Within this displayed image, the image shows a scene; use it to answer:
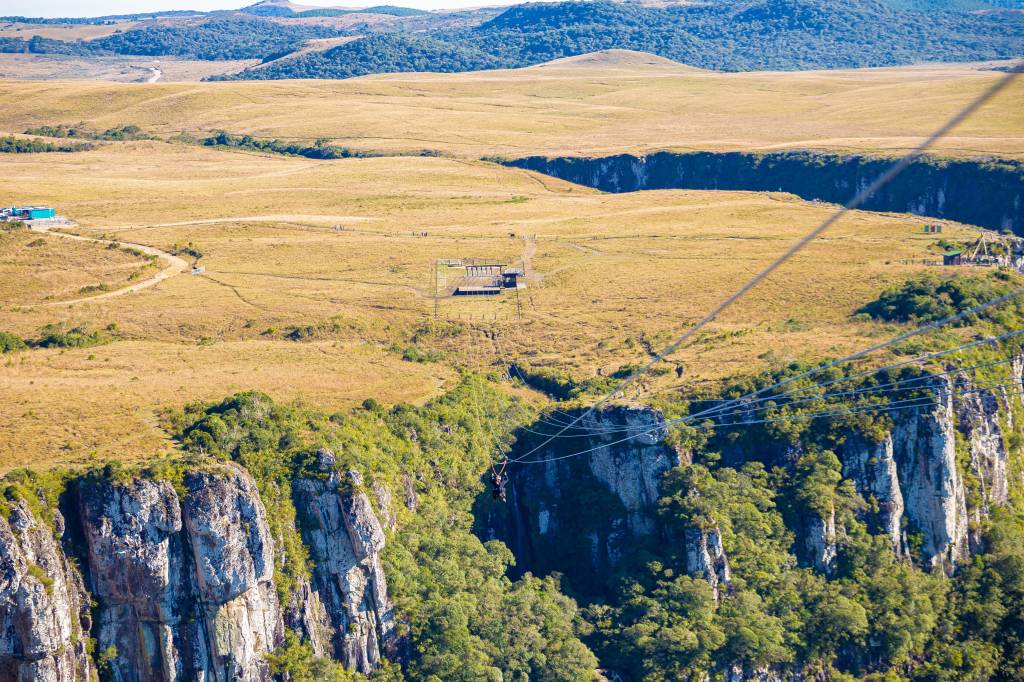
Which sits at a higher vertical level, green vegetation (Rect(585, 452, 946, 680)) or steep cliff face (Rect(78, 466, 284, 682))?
steep cliff face (Rect(78, 466, 284, 682))

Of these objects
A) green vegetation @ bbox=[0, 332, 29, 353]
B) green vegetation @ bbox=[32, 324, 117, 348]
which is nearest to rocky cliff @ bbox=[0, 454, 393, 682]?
green vegetation @ bbox=[0, 332, 29, 353]

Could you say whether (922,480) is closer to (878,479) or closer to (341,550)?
(878,479)

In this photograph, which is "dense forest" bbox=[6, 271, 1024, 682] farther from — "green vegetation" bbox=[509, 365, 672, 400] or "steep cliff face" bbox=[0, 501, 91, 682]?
"green vegetation" bbox=[509, 365, 672, 400]

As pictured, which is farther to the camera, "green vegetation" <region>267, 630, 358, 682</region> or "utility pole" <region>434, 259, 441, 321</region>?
"utility pole" <region>434, 259, 441, 321</region>

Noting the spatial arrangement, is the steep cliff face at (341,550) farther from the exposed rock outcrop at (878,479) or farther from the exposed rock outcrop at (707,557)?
the exposed rock outcrop at (878,479)

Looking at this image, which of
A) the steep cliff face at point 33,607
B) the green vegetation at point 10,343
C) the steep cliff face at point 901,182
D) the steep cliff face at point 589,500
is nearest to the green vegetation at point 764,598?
the steep cliff face at point 589,500

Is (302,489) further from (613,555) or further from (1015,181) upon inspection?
(1015,181)

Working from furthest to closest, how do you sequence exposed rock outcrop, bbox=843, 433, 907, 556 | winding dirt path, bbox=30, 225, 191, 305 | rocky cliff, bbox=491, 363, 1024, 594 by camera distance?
winding dirt path, bbox=30, 225, 191, 305, exposed rock outcrop, bbox=843, 433, 907, 556, rocky cliff, bbox=491, 363, 1024, 594
